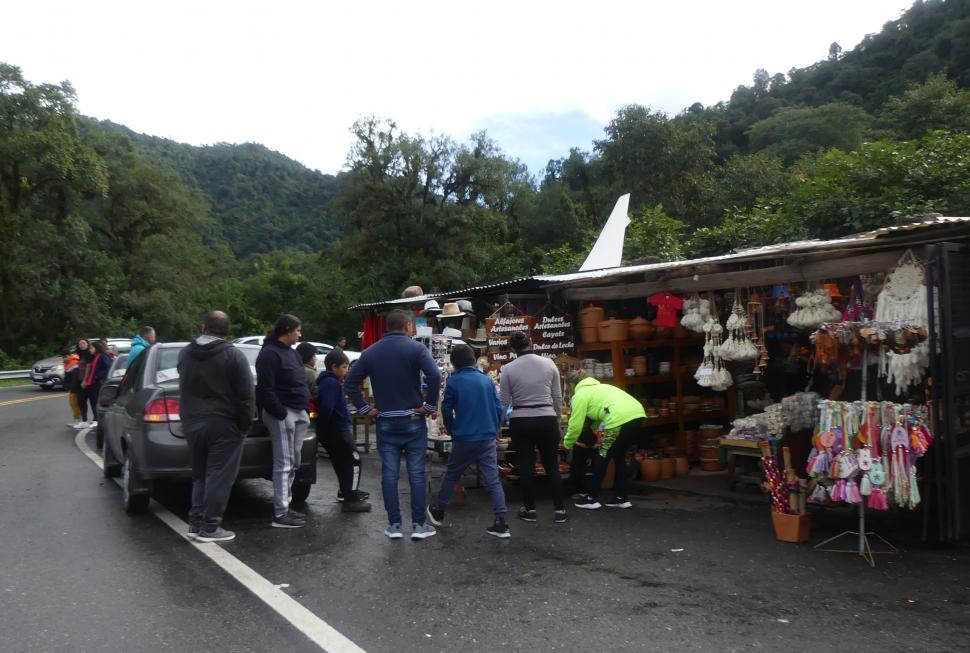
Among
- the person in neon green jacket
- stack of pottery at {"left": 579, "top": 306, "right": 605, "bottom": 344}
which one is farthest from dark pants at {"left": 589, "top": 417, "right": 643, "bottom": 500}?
stack of pottery at {"left": 579, "top": 306, "right": 605, "bottom": 344}

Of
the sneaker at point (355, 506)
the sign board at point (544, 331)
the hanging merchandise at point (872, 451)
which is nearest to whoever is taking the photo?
the hanging merchandise at point (872, 451)

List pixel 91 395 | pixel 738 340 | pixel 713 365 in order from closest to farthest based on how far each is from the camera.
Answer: pixel 738 340 < pixel 713 365 < pixel 91 395

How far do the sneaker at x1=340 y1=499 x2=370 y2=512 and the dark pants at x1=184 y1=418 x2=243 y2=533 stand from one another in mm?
1468

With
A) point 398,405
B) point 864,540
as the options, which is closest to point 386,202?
point 398,405

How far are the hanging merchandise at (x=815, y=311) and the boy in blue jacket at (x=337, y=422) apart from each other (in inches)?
177

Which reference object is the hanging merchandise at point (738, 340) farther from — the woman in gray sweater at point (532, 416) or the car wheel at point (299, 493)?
the car wheel at point (299, 493)

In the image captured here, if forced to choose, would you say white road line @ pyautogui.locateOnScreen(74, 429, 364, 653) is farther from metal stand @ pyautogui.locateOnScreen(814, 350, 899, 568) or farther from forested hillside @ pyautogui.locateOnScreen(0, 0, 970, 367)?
forested hillside @ pyautogui.locateOnScreen(0, 0, 970, 367)

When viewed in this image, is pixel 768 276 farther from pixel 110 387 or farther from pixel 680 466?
pixel 110 387

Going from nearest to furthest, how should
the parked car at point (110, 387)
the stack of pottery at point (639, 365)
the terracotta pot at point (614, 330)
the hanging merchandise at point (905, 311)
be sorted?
the hanging merchandise at point (905, 311) < the parked car at point (110, 387) < the terracotta pot at point (614, 330) < the stack of pottery at point (639, 365)

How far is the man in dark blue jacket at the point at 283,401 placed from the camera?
683 centimetres

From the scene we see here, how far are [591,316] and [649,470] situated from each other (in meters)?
2.13

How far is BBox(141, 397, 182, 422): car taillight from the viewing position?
6969mm

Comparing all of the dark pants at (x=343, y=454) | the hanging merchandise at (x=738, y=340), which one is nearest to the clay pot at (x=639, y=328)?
the hanging merchandise at (x=738, y=340)

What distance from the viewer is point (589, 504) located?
7.89 metres
